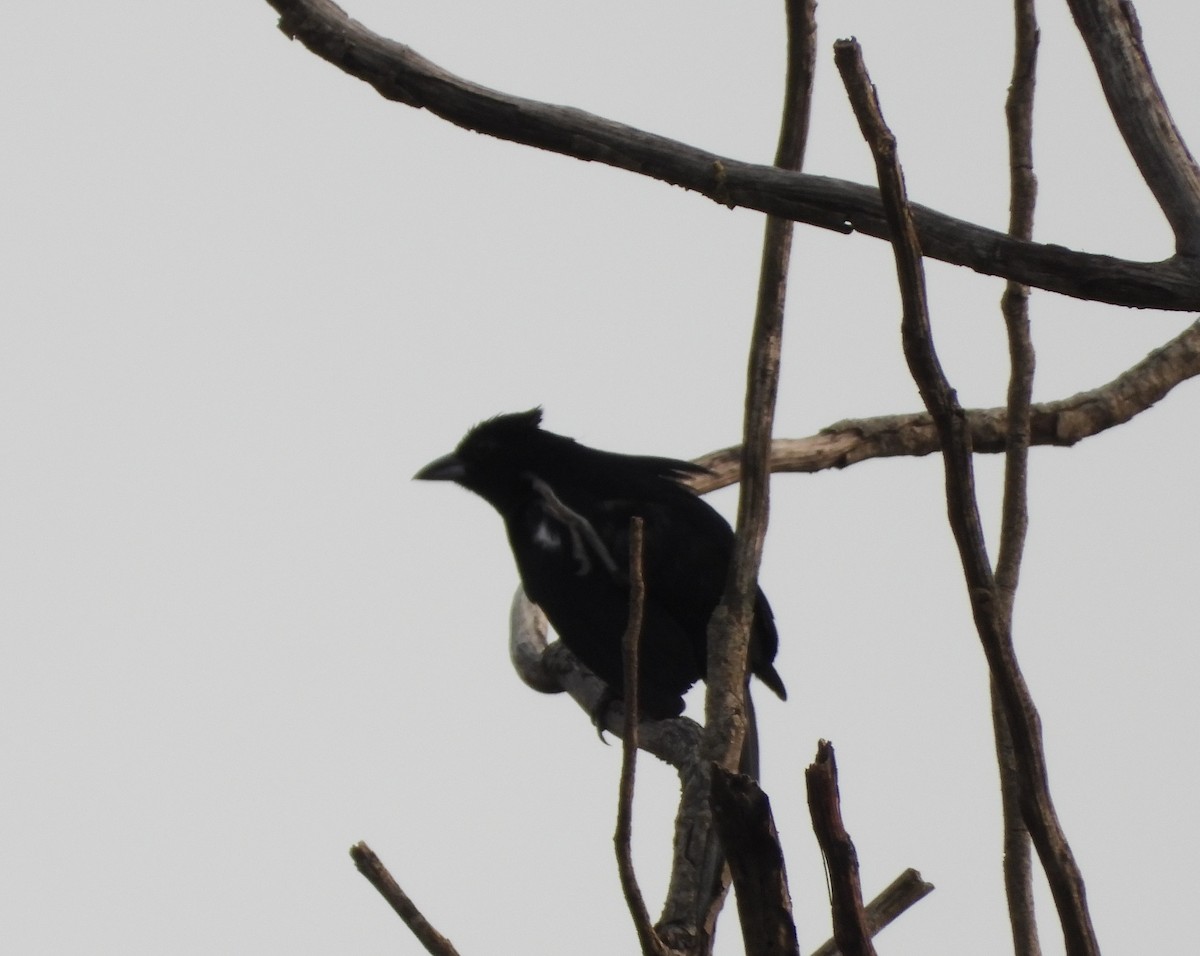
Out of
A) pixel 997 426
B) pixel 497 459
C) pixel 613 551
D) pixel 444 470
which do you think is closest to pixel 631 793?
pixel 613 551

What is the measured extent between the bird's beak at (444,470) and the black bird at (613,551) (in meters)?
0.10

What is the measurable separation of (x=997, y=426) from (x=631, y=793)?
3.60 metres

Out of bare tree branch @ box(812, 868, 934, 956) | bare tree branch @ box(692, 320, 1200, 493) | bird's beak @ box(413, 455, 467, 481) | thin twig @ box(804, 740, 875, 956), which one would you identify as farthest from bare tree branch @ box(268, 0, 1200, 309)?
bird's beak @ box(413, 455, 467, 481)

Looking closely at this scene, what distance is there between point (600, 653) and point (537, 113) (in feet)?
8.30

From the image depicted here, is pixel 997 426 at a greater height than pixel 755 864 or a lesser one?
greater

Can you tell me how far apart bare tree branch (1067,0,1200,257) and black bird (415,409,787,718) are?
2287 millimetres

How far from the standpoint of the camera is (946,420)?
1.97 m

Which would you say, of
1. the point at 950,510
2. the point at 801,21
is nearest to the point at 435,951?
the point at 950,510

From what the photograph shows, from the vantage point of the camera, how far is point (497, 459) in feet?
19.1

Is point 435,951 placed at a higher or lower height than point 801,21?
lower

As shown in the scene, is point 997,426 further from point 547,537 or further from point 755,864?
point 755,864

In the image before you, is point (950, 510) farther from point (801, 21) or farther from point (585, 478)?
point (585, 478)

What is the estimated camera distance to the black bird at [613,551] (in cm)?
497

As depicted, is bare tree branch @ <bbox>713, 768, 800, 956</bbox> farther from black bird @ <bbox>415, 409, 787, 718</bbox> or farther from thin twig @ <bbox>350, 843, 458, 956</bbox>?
black bird @ <bbox>415, 409, 787, 718</bbox>
